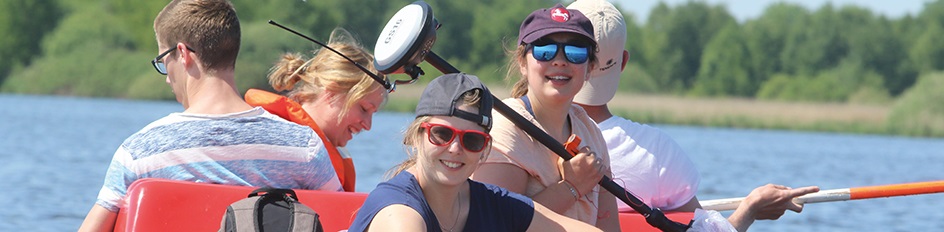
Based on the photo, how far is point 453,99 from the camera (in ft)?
8.66

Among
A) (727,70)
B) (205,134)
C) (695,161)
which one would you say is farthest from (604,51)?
(727,70)

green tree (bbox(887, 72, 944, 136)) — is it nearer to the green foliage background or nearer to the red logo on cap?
the green foliage background

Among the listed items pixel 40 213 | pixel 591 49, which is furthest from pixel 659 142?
pixel 40 213

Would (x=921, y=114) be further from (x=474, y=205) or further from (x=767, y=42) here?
(x=474, y=205)

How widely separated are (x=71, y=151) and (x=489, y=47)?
28914 mm

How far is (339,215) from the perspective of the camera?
130 inches

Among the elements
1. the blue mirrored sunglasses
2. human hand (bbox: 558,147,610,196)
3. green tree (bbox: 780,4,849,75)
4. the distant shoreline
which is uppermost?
green tree (bbox: 780,4,849,75)

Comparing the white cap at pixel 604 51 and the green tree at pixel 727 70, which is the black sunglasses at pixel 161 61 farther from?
the green tree at pixel 727 70

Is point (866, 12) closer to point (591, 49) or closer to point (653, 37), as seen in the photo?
point (653, 37)

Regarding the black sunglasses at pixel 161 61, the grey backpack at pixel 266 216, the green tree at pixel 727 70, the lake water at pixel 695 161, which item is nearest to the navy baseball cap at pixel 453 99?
the grey backpack at pixel 266 216

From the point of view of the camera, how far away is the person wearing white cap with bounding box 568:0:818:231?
141 inches

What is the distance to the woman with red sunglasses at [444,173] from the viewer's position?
260 cm

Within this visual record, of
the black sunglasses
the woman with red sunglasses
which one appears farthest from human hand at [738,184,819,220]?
the black sunglasses

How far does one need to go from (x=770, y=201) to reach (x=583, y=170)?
91 cm
